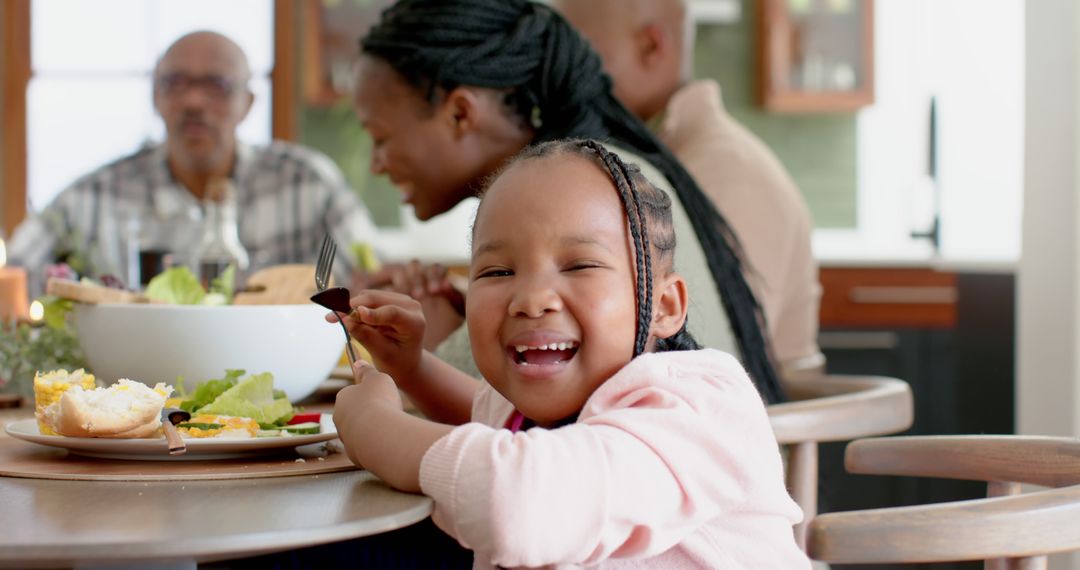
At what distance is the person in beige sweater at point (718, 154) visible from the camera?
2377 mm

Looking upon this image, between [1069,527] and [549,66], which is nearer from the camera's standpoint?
[1069,527]

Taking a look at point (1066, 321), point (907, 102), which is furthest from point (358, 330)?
point (907, 102)

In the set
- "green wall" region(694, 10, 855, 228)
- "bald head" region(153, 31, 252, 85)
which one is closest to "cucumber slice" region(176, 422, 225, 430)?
"bald head" region(153, 31, 252, 85)

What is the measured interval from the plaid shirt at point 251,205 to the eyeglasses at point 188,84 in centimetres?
30

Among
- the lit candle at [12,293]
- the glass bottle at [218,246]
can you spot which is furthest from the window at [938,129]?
the lit candle at [12,293]

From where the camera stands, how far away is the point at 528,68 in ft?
5.75

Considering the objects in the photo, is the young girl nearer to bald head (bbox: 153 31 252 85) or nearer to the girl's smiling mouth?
the girl's smiling mouth

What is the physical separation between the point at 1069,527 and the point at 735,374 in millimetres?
250

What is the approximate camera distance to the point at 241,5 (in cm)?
542

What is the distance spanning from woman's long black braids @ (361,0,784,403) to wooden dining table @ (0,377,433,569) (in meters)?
0.85

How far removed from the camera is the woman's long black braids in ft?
5.63

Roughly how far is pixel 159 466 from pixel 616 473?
0.37 meters

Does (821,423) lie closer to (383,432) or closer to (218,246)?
(383,432)

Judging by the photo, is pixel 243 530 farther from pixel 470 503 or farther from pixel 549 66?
pixel 549 66
